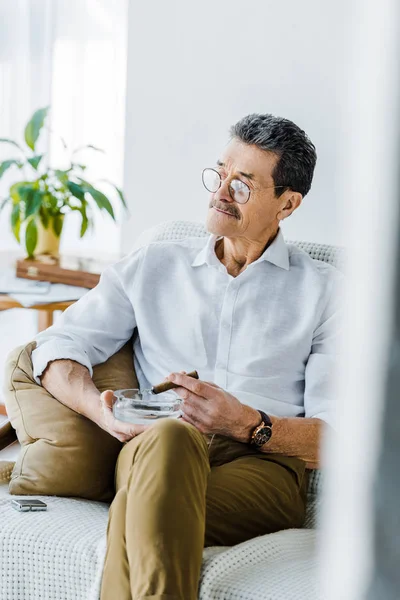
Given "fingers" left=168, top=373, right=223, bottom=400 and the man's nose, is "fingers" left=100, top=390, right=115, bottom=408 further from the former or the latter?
the man's nose

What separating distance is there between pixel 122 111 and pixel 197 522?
2.46 meters

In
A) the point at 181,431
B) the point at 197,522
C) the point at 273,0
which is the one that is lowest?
the point at 197,522

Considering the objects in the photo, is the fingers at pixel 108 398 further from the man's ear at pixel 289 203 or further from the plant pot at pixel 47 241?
the plant pot at pixel 47 241

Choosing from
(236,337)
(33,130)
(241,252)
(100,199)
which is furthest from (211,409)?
(33,130)

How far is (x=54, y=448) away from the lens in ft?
5.63

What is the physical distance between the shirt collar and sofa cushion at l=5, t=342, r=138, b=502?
18.7 inches

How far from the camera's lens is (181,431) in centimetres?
142

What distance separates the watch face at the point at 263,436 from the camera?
170 cm

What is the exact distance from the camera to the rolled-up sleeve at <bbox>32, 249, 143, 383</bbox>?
189cm

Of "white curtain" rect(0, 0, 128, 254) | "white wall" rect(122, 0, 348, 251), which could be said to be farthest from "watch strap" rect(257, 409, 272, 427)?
"white curtain" rect(0, 0, 128, 254)

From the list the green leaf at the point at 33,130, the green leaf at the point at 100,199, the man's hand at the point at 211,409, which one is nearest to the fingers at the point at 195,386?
the man's hand at the point at 211,409

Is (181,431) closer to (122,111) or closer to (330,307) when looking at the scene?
(330,307)

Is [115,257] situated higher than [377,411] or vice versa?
[377,411]

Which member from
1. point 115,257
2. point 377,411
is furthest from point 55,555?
point 115,257
